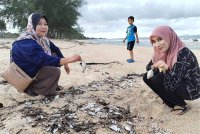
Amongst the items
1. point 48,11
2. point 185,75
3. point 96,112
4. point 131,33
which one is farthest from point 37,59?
point 48,11

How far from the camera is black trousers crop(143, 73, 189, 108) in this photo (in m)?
4.27

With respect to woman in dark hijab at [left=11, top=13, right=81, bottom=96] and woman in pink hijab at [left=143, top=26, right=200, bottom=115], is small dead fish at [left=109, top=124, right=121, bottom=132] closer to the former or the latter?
woman in pink hijab at [left=143, top=26, right=200, bottom=115]

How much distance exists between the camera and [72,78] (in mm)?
6672

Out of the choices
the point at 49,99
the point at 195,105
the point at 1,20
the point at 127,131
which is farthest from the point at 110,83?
the point at 1,20

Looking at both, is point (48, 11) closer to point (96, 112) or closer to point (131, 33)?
point (131, 33)

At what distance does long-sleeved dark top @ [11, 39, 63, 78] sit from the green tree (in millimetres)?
28073

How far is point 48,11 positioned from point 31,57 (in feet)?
100

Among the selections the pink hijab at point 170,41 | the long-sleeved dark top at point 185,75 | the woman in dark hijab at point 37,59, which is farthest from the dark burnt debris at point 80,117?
the pink hijab at point 170,41

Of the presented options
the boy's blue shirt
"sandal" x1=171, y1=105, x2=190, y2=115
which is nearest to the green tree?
the boy's blue shirt

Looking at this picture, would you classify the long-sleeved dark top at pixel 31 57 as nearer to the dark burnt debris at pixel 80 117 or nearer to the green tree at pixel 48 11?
the dark burnt debris at pixel 80 117

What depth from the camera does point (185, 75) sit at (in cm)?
424

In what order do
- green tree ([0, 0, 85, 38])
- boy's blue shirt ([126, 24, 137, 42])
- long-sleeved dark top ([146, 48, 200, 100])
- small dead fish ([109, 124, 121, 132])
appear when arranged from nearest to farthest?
small dead fish ([109, 124, 121, 132]) < long-sleeved dark top ([146, 48, 200, 100]) < boy's blue shirt ([126, 24, 137, 42]) < green tree ([0, 0, 85, 38])

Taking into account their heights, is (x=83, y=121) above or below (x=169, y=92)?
below

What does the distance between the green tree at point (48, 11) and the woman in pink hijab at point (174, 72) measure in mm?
29015
